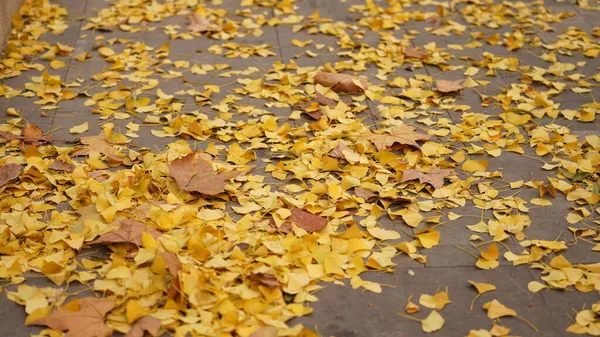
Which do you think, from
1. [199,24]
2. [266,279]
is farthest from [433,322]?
[199,24]

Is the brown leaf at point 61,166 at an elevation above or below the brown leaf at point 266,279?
below

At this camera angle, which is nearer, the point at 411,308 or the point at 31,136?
the point at 411,308

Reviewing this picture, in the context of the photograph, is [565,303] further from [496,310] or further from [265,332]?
[265,332]

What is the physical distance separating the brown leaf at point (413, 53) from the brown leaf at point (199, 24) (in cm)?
127

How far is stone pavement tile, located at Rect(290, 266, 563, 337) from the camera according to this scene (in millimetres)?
2609

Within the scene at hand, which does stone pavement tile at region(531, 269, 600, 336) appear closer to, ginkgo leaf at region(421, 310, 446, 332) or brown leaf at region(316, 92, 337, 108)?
ginkgo leaf at region(421, 310, 446, 332)

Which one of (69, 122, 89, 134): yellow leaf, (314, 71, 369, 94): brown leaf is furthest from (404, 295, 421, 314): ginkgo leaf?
(69, 122, 89, 134): yellow leaf

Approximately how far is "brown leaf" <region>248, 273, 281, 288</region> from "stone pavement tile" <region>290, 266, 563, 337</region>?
158 mm

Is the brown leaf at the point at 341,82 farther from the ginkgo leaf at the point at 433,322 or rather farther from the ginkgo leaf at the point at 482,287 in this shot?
the ginkgo leaf at the point at 433,322

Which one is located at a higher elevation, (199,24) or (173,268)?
(173,268)

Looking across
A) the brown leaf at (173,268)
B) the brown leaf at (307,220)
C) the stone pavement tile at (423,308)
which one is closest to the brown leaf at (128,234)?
the brown leaf at (173,268)

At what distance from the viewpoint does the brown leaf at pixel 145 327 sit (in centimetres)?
252

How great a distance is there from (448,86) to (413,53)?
0.48 m

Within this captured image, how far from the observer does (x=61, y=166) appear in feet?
11.3
